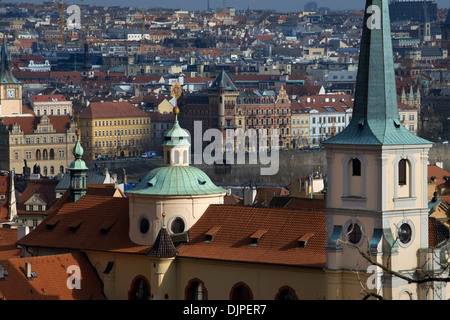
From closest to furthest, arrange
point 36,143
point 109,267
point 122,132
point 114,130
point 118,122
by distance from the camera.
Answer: point 109,267 → point 36,143 → point 114,130 → point 118,122 → point 122,132

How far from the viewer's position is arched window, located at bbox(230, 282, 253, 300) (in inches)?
1437

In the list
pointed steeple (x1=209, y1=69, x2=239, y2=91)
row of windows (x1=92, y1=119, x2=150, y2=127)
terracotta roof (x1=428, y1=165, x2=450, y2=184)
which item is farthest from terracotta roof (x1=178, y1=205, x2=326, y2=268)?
pointed steeple (x1=209, y1=69, x2=239, y2=91)

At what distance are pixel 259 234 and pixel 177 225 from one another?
2507 mm

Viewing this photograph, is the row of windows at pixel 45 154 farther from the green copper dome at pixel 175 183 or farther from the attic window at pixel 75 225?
the green copper dome at pixel 175 183

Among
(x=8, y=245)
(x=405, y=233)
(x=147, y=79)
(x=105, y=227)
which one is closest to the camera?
(x=405, y=233)

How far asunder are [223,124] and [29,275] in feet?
300

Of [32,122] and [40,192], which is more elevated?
[32,122]

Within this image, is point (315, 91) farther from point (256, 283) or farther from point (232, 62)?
point (256, 283)

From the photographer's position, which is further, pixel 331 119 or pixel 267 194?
pixel 331 119

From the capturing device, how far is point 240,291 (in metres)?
36.7

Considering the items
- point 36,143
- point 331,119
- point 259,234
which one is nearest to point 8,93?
point 36,143

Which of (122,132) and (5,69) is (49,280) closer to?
(5,69)

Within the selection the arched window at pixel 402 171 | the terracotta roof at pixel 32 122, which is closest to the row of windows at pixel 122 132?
the terracotta roof at pixel 32 122

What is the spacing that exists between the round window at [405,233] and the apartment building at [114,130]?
86.1 metres
